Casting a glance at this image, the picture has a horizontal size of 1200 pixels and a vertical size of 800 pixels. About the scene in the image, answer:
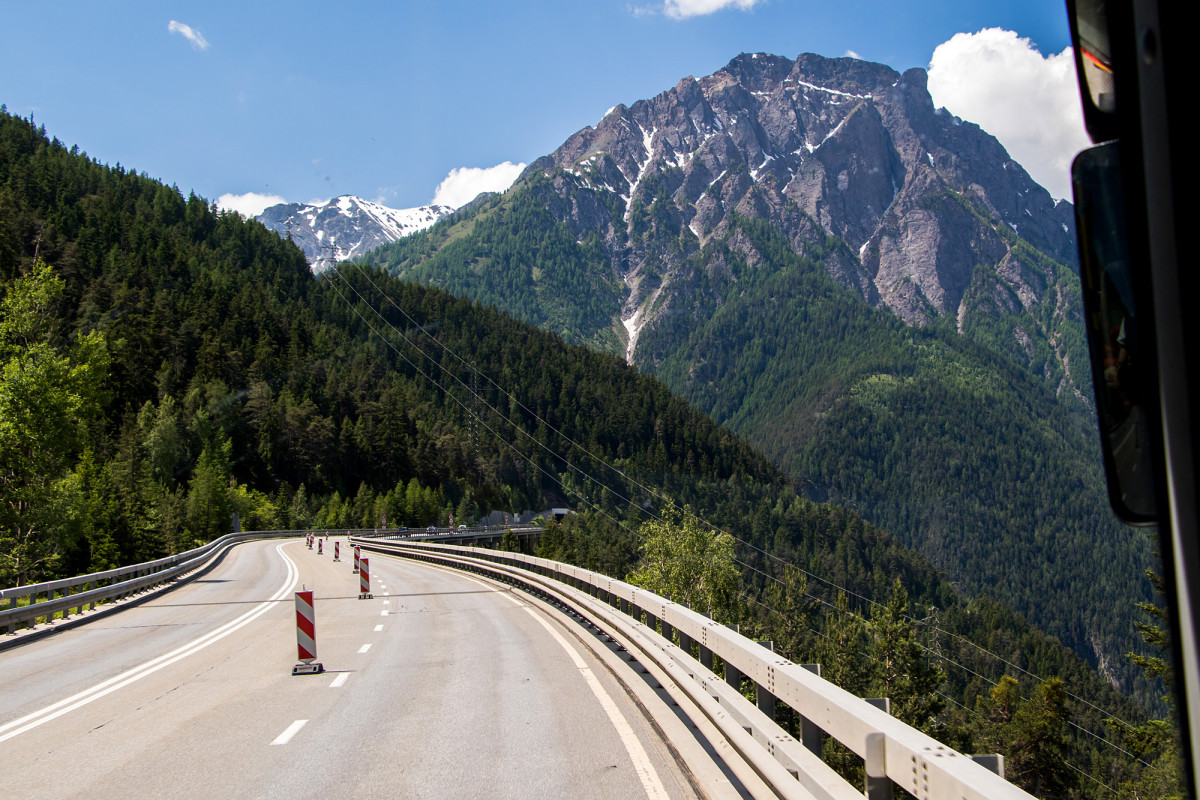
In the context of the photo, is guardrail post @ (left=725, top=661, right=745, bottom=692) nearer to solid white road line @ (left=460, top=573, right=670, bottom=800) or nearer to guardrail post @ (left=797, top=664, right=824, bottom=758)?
solid white road line @ (left=460, top=573, right=670, bottom=800)

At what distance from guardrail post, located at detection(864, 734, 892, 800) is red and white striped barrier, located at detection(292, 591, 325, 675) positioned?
381 inches

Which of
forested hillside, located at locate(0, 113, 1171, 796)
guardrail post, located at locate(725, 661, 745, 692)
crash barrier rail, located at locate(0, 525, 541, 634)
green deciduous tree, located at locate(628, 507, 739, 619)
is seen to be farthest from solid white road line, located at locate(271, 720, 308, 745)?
green deciduous tree, located at locate(628, 507, 739, 619)

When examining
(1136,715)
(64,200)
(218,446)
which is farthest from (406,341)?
(1136,715)

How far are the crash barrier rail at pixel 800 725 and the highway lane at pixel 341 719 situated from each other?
639mm

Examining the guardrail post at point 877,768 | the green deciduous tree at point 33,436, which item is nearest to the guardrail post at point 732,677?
the guardrail post at point 877,768

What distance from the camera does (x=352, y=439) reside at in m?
117

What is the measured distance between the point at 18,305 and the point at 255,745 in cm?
3995

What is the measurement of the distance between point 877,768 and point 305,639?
10.1 meters

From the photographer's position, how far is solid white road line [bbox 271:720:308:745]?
8.18 meters

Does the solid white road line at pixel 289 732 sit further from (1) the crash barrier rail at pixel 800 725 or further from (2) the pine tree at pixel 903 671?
(2) the pine tree at pixel 903 671

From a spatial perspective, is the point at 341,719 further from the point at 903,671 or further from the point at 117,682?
the point at 903,671

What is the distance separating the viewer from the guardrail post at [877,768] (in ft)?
12.8

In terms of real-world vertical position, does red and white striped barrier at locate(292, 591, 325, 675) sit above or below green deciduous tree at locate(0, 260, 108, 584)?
below

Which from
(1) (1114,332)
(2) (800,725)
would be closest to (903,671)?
(2) (800,725)
